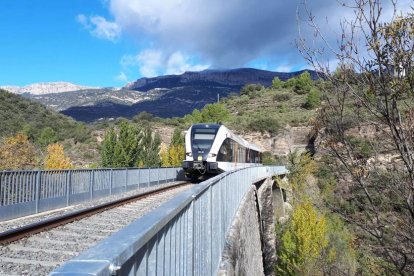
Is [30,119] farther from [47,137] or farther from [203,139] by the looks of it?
[203,139]

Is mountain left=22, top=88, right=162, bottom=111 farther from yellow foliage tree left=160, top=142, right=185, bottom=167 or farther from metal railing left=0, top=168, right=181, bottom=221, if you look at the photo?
metal railing left=0, top=168, right=181, bottom=221

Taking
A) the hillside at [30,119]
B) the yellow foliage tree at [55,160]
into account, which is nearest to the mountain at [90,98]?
the hillside at [30,119]

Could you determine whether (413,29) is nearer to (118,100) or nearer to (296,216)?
(296,216)

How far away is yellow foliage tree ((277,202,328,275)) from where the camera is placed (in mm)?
29031

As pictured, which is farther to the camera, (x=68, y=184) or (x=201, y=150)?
(x=201, y=150)

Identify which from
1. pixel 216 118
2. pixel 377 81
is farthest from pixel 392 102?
pixel 216 118

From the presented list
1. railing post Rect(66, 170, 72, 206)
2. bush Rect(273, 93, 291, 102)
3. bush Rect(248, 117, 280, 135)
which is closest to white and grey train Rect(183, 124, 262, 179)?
railing post Rect(66, 170, 72, 206)

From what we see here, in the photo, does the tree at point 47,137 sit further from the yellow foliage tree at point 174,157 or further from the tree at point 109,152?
the tree at point 109,152

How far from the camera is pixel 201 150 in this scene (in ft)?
76.7

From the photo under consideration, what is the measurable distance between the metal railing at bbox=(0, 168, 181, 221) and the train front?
3.82 meters

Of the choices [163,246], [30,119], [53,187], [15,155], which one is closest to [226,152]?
[53,187]

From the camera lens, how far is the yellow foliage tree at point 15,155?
2662 cm

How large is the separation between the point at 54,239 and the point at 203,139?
15.8 metres

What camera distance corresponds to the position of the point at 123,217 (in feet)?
36.7
